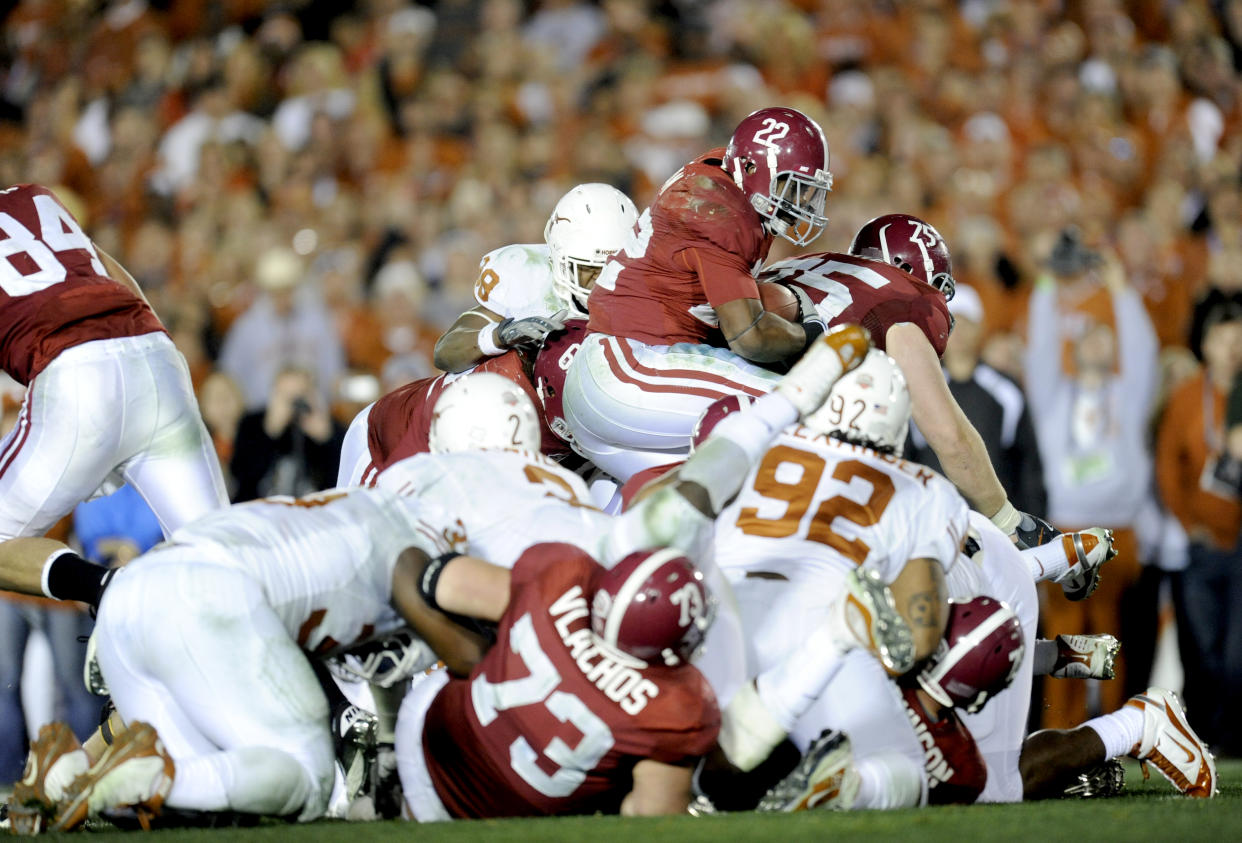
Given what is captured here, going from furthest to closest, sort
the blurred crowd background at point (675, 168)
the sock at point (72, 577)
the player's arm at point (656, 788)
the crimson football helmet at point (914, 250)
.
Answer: the blurred crowd background at point (675, 168) → the crimson football helmet at point (914, 250) → the sock at point (72, 577) → the player's arm at point (656, 788)

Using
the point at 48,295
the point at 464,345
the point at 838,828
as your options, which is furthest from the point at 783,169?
the point at 838,828

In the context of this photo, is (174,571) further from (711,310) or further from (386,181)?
(386,181)

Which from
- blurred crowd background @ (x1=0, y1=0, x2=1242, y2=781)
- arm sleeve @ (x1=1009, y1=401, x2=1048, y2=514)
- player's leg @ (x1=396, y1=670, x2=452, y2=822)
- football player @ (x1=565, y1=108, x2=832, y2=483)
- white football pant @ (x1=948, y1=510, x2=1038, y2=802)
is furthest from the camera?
blurred crowd background @ (x1=0, y1=0, x2=1242, y2=781)

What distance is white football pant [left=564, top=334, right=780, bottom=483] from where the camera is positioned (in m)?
5.96

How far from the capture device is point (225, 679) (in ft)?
14.6

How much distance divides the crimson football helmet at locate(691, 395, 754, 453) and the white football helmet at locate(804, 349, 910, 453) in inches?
15.8

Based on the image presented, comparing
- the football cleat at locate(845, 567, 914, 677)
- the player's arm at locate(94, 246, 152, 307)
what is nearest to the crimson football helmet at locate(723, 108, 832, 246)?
the football cleat at locate(845, 567, 914, 677)

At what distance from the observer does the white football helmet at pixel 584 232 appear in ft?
21.6

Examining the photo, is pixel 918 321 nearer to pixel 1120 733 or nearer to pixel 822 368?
pixel 822 368

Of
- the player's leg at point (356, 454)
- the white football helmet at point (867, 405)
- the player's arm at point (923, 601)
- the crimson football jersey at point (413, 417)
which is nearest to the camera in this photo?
the player's arm at point (923, 601)

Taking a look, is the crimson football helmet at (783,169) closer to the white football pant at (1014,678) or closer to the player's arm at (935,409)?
the player's arm at (935,409)

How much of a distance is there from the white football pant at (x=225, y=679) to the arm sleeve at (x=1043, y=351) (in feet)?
20.5

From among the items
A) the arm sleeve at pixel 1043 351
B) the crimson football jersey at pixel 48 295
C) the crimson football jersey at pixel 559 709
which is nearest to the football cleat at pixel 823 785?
the crimson football jersey at pixel 559 709

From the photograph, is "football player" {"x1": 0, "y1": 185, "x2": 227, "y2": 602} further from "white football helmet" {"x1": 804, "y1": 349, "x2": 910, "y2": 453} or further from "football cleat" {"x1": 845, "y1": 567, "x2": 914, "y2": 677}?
"football cleat" {"x1": 845, "y1": 567, "x2": 914, "y2": 677}
